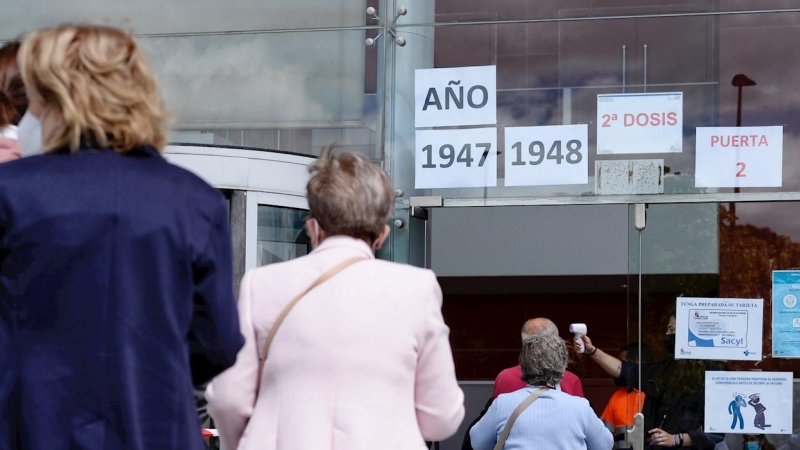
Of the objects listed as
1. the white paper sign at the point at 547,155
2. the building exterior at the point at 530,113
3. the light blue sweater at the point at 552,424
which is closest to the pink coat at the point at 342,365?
the light blue sweater at the point at 552,424

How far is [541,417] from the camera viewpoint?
18.2ft

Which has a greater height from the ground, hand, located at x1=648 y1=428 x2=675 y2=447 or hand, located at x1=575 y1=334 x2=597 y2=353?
hand, located at x1=575 y1=334 x2=597 y2=353

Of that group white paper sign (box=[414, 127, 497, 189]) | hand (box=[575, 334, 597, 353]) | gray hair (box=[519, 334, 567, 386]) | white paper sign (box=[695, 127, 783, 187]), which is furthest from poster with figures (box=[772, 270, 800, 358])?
gray hair (box=[519, 334, 567, 386])

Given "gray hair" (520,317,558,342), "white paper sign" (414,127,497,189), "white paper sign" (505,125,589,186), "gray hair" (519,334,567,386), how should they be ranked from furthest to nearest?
"white paper sign" (414,127,497,189)
"white paper sign" (505,125,589,186)
"gray hair" (520,317,558,342)
"gray hair" (519,334,567,386)

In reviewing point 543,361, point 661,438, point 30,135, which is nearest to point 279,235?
point 661,438

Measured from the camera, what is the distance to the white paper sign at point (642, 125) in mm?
8234

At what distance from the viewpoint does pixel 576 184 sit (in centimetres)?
829

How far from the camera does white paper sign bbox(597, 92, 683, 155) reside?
8234mm

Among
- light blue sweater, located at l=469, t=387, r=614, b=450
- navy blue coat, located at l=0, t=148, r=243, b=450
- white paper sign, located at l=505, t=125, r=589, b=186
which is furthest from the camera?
white paper sign, located at l=505, t=125, r=589, b=186

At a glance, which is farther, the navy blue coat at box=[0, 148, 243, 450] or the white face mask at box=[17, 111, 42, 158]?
the white face mask at box=[17, 111, 42, 158]

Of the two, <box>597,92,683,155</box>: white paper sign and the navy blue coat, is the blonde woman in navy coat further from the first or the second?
<box>597,92,683,155</box>: white paper sign

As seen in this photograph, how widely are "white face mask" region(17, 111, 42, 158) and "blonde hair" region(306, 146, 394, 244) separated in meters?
0.80

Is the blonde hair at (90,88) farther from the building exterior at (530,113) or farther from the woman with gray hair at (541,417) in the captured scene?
the building exterior at (530,113)

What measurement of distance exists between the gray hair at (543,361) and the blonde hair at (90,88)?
11.0 feet
